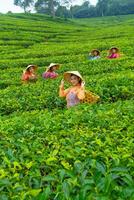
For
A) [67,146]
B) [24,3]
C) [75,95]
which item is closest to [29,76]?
[75,95]

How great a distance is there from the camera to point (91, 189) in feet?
17.0

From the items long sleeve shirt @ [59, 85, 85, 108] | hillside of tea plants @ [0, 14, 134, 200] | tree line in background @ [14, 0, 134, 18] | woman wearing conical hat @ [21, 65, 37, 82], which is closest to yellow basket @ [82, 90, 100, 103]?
long sleeve shirt @ [59, 85, 85, 108]

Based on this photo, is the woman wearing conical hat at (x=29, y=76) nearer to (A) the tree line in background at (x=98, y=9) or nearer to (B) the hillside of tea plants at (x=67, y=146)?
(B) the hillside of tea plants at (x=67, y=146)

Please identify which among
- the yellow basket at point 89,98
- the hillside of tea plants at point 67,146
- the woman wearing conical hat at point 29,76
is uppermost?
the hillside of tea plants at point 67,146

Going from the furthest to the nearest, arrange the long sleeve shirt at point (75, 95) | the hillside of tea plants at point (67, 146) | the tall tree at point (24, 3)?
the tall tree at point (24, 3) < the long sleeve shirt at point (75, 95) < the hillside of tea plants at point (67, 146)

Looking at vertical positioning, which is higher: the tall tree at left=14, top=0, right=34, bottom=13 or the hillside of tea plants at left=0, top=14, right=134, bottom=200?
the hillside of tea plants at left=0, top=14, right=134, bottom=200

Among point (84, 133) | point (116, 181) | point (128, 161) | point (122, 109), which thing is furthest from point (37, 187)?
point (122, 109)

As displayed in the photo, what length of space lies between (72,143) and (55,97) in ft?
24.2

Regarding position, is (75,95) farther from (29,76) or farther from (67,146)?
(29,76)

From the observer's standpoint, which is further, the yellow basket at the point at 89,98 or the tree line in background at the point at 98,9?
the tree line in background at the point at 98,9

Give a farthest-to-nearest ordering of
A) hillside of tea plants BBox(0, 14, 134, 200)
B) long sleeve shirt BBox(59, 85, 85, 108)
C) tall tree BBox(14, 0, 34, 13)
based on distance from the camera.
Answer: tall tree BBox(14, 0, 34, 13) < long sleeve shirt BBox(59, 85, 85, 108) < hillside of tea plants BBox(0, 14, 134, 200)

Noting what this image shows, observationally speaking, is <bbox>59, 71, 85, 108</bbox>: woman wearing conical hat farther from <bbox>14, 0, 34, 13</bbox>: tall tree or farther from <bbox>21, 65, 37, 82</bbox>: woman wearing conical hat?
<bbox>14, 0, 34, 13</bbox>: tall tree

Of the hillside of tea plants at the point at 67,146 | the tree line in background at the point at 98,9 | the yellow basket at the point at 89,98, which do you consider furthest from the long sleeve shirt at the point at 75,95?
the tree line in background at the point at 98,9

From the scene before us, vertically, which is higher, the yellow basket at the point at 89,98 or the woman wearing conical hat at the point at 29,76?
the yellow basket at the point at 89,98
